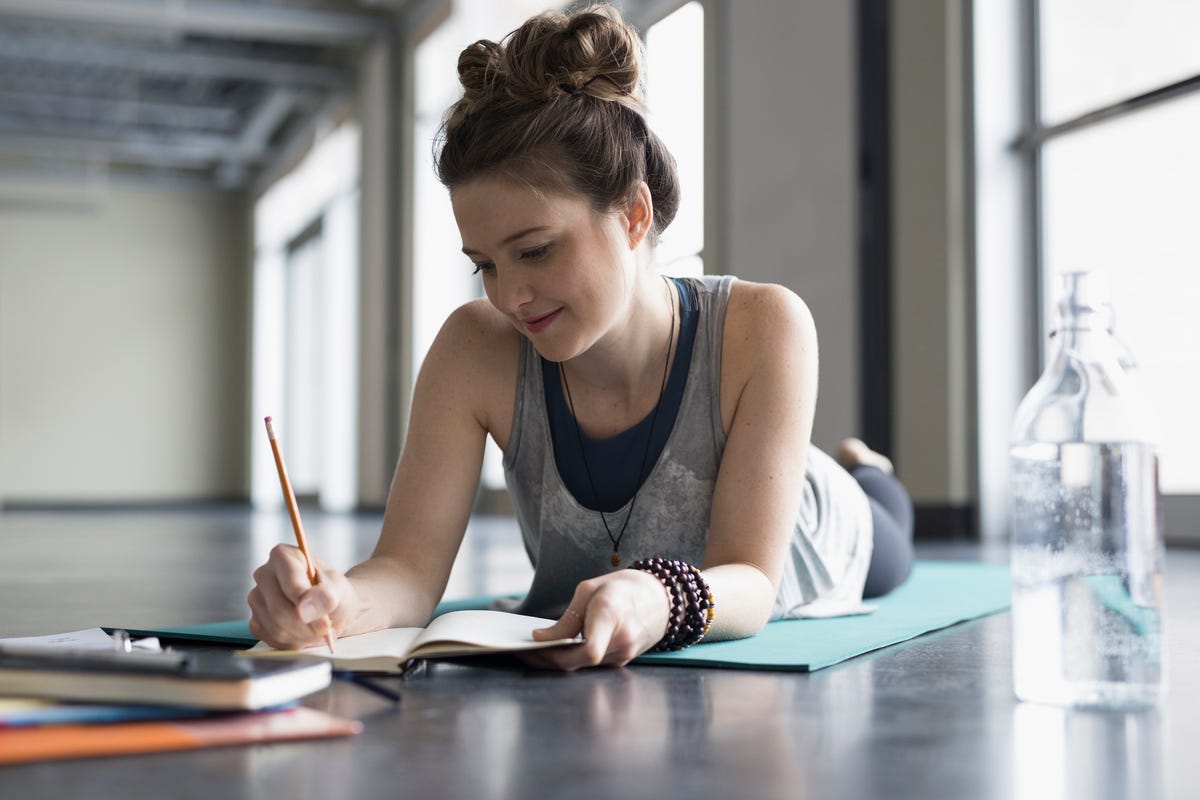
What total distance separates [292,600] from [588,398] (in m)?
0.56

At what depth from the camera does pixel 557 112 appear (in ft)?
4.76

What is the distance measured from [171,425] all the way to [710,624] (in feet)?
41.6

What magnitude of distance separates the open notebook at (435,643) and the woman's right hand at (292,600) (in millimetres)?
18

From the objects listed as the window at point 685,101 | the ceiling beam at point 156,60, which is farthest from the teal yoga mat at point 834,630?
the ceiling beam at point 156,60

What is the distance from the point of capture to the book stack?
2.94ft

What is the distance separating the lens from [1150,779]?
0.86 m

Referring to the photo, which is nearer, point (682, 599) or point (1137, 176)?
point (682, 599)

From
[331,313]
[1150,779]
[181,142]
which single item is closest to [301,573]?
[1150,779]

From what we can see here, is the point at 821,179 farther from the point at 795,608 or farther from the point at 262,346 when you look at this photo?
the point at 262,346

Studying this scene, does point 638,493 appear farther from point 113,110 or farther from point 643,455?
point 113,110

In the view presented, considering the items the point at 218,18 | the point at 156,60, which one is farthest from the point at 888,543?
the point at 156,60

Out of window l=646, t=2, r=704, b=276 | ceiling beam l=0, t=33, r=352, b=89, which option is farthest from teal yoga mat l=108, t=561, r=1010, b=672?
ceiling beam l=0, t=33, r=352, b=89

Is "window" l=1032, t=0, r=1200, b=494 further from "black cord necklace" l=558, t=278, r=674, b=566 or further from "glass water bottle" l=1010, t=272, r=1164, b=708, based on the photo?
"glass water bottle" l=1010, t=272, r=1164, b=708

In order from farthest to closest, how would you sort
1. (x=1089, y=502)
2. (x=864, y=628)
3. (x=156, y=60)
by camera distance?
(x=156, y=60) → (x=864, y=628) → (x=1089, y=502)
